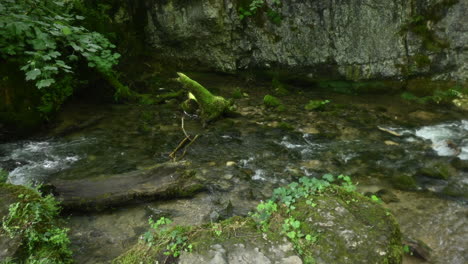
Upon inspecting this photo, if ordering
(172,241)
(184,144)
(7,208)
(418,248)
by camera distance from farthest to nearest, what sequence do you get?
(184,144) → (418,248) → (7,208) → (172,241)

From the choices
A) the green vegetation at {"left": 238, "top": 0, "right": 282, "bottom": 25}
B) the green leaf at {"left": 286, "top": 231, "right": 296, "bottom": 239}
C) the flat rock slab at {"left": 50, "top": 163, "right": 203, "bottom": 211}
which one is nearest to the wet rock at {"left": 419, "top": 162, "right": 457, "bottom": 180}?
the flat rock slab at {"left": 50, "top": 163, "right": 203, "bottom": 211}

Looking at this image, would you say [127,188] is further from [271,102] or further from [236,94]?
[236,94]

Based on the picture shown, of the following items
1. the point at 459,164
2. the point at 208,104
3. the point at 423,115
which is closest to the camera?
the point at 459,164

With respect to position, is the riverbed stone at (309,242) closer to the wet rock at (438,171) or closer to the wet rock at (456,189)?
the wet rock at (456,189)

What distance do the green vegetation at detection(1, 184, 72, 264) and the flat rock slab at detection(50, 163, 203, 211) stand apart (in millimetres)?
1235

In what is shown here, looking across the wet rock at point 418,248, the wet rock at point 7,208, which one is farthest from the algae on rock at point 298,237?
the wet rock at point 418,248

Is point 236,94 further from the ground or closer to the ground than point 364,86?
further from the ground

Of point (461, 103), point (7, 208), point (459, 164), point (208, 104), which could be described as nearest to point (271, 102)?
point (208, 104)

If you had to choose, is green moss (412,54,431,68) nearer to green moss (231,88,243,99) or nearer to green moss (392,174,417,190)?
green moss (392,174,417,190)

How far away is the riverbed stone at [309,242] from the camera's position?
2.71m

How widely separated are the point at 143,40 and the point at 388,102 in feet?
28.2

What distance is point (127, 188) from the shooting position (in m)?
5.08

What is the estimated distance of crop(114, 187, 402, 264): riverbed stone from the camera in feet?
8.90

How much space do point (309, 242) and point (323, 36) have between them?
8.62 meters
